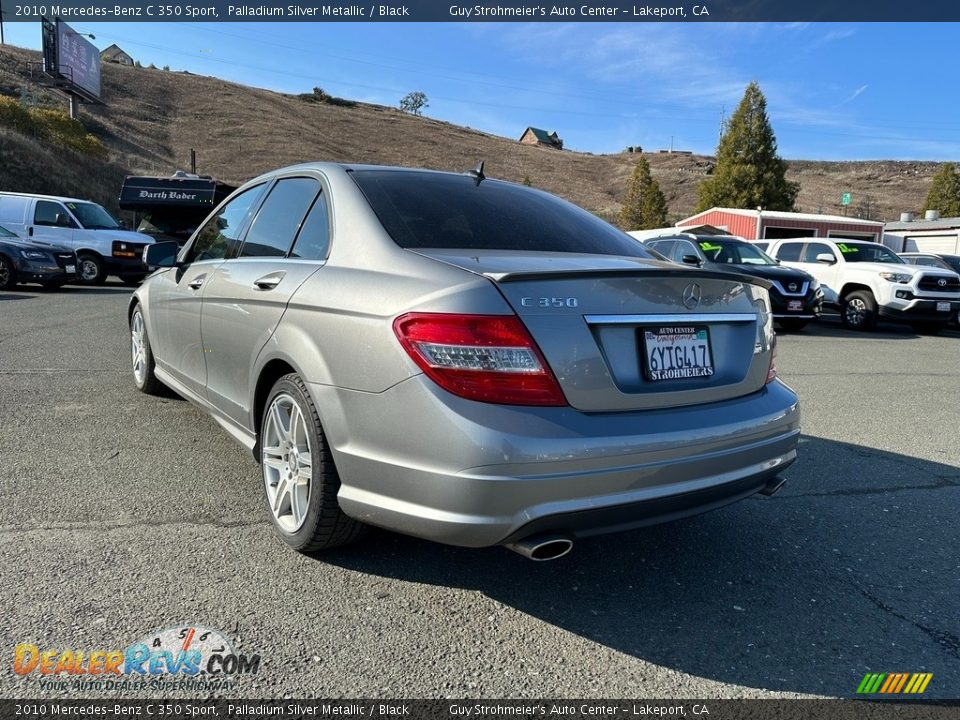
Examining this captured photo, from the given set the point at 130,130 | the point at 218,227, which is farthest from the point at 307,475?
the point at 130,130

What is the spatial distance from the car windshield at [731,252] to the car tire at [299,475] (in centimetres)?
1076

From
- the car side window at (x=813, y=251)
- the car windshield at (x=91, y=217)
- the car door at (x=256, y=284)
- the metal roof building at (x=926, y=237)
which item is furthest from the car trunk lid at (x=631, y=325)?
the metal roof building at (x=926, y=237)

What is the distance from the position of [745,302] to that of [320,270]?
1710 mm

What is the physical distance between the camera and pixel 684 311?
248 cm

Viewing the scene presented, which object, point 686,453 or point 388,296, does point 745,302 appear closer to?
point 686,453

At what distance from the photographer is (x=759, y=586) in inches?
108

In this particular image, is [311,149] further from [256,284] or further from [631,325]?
[631,325]

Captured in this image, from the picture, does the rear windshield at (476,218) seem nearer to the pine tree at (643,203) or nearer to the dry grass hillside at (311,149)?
the dry grass hillside at (311,149)

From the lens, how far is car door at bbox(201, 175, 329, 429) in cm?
296

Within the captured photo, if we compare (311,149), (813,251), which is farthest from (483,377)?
(311,149)

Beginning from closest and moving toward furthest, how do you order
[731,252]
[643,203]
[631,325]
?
[631,325] → [731,252] → [643,203]

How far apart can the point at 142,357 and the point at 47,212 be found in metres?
12.8

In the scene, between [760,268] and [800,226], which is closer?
[760,268]

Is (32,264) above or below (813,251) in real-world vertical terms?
below
